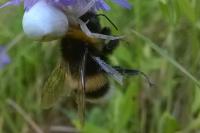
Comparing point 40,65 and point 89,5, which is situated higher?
point 89,5

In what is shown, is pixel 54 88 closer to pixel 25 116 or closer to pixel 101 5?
pixel 101 5

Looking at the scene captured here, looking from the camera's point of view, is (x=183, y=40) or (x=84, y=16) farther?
(x=183, y=40)

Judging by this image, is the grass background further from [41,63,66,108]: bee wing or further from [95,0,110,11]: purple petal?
[95,0,110,11]: purple petal

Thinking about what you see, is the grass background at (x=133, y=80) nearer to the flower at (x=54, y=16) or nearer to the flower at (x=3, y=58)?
the flower at (x=3, y=58)

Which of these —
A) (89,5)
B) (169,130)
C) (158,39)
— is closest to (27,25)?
(89,5)

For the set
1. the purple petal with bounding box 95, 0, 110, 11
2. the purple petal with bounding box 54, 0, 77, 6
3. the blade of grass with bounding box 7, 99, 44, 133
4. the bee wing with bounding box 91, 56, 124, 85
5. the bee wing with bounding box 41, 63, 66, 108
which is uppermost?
the purple petal with bounding box 54, 0, 77, 6

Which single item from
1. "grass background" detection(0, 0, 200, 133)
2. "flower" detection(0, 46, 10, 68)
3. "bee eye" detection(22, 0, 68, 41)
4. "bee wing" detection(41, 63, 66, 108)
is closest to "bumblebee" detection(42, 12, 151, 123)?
"bee wing" detection(41, 63, 66, 108)

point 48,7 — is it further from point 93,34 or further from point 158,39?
point 158,39
